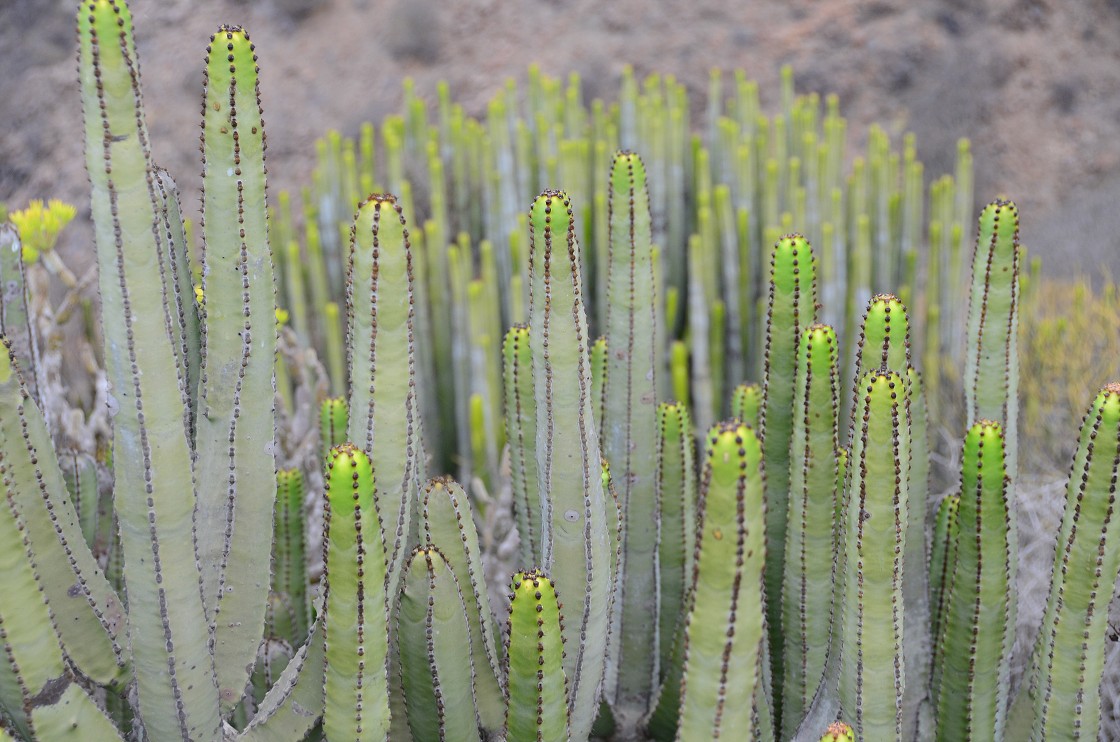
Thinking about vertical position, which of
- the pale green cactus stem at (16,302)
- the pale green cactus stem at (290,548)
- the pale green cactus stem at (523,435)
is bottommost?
the pale green cactus stem at (290,548)

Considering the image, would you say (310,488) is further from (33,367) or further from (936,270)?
(936,270)

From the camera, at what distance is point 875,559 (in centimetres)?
196

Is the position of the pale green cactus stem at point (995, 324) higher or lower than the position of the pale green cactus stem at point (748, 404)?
higher

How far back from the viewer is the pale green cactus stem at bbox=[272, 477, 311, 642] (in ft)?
9.50

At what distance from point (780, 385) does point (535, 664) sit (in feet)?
2.98

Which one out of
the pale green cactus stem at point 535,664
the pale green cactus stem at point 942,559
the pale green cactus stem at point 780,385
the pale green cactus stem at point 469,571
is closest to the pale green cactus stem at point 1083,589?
the pale green cactus stem at point 942,559

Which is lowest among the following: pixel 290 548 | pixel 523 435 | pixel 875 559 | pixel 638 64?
pixel 290 548

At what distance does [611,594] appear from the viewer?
2.32 meters

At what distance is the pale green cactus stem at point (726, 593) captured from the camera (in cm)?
156

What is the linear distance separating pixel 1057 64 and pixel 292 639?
9.29 metres

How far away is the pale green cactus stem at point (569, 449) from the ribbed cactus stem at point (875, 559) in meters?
0.47

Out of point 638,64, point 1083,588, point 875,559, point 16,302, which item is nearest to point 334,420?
point 16,302

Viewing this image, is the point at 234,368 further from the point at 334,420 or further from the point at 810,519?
the point at 810,519

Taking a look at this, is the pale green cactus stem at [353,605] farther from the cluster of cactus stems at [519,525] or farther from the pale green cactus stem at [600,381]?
the pale green cactus stem at [600,381]
